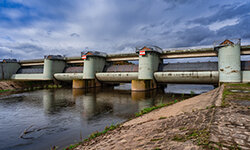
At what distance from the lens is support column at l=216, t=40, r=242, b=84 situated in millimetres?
26547

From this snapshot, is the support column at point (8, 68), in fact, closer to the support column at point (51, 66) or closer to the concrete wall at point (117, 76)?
the support column at point (51, 66)

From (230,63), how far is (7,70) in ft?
241

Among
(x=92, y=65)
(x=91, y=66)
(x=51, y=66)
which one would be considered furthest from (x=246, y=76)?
(x=51, y=66)

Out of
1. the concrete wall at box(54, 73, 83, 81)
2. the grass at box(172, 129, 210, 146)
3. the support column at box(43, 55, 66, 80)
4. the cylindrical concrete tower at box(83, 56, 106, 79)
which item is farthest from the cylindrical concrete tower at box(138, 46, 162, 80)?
the support column at box(43, 55, 66, 80)

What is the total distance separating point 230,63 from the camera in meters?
26.8

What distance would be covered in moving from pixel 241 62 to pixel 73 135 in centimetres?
3536

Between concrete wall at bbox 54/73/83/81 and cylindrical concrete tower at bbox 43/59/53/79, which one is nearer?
concrete wall at bbox 54/73/83/81

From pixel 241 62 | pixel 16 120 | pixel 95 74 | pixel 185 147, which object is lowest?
pixel 16 120

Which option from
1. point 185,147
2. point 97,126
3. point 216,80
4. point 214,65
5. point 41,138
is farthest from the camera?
point 214,65

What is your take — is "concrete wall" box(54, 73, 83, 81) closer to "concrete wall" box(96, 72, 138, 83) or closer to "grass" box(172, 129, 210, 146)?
"concrete wall" box(96, 72, 138, 83)

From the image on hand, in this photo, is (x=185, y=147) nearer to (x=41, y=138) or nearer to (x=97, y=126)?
(x=97, y=126)

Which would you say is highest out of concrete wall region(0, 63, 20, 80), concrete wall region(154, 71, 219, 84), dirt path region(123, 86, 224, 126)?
concrete wall region(0, 63, 20, 80)

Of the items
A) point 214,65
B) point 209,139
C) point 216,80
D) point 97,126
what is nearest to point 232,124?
point 209,139

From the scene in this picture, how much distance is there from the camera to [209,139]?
11.2 ft
